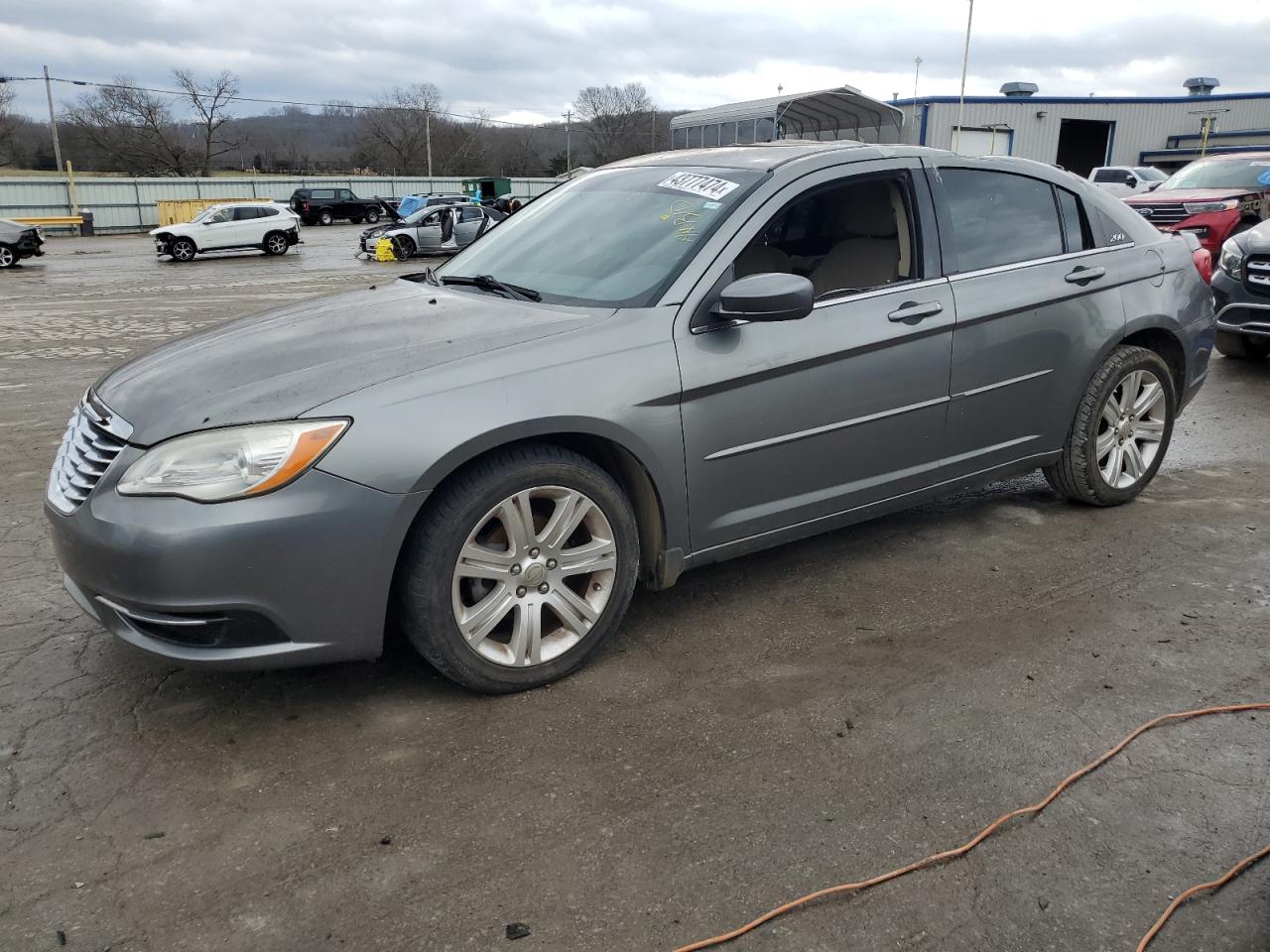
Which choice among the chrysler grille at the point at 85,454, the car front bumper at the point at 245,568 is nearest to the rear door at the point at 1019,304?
the car front bumper at the point at 245,568

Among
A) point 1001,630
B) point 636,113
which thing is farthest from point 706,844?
Answer: point 636,113

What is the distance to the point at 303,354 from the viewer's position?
10.3 feet

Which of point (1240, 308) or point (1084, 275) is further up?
point (1084, 275)

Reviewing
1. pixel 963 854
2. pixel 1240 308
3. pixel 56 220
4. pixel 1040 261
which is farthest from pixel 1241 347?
pixel 56 220

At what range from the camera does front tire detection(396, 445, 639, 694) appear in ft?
9.53

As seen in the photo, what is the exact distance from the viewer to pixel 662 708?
3094 mm

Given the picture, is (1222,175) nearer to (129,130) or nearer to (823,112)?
(823,112)

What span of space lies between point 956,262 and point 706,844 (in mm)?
2639

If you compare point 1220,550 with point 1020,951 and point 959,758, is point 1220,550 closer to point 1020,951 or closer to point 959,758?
point 959,758

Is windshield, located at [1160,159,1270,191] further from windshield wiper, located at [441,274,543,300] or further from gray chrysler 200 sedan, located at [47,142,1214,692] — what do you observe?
windshield wiper, located at [441,274,543,300]

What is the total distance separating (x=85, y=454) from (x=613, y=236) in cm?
194

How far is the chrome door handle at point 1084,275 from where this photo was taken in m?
4.38

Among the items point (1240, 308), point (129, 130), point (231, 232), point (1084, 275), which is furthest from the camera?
point (129, 130)

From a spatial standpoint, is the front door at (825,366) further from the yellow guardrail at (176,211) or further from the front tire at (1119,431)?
the yellow guardrail at (176,211)
